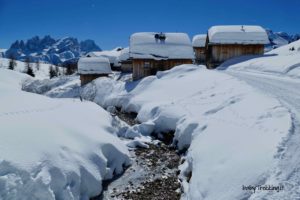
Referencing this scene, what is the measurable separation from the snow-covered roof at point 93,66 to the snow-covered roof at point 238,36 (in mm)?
15292

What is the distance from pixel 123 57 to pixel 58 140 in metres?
42.9

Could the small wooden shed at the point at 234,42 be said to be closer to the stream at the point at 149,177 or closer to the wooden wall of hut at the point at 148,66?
the wooden wall of hut at the point at 148,66

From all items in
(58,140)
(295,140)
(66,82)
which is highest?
(295,140)

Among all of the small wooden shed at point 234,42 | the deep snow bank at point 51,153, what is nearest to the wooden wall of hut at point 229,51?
the small wooden shed at point 234,42

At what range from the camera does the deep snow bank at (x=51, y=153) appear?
28.4 ft

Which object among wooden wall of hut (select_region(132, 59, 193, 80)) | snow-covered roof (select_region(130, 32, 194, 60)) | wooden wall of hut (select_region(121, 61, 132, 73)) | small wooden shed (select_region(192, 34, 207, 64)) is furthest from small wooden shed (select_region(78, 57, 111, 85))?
small wooden shed (select_region(192, 34, 207, 64))

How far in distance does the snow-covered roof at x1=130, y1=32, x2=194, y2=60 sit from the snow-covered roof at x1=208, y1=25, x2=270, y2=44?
136 inches

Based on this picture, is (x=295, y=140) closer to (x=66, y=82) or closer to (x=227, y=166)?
(x=227, y=166)

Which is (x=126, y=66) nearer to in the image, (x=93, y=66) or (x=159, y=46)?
(x=93, y=66)

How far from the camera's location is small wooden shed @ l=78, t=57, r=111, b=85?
4331cm

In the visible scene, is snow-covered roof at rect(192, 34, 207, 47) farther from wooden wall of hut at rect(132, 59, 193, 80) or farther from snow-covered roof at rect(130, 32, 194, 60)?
wooden wall of hut at rect(132, 59, 193, 80)

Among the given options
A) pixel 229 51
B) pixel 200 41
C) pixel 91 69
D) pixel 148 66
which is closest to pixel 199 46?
pixel 200 41

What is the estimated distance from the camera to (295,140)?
8742mm

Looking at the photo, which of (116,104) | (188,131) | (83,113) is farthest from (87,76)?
(188,131)
